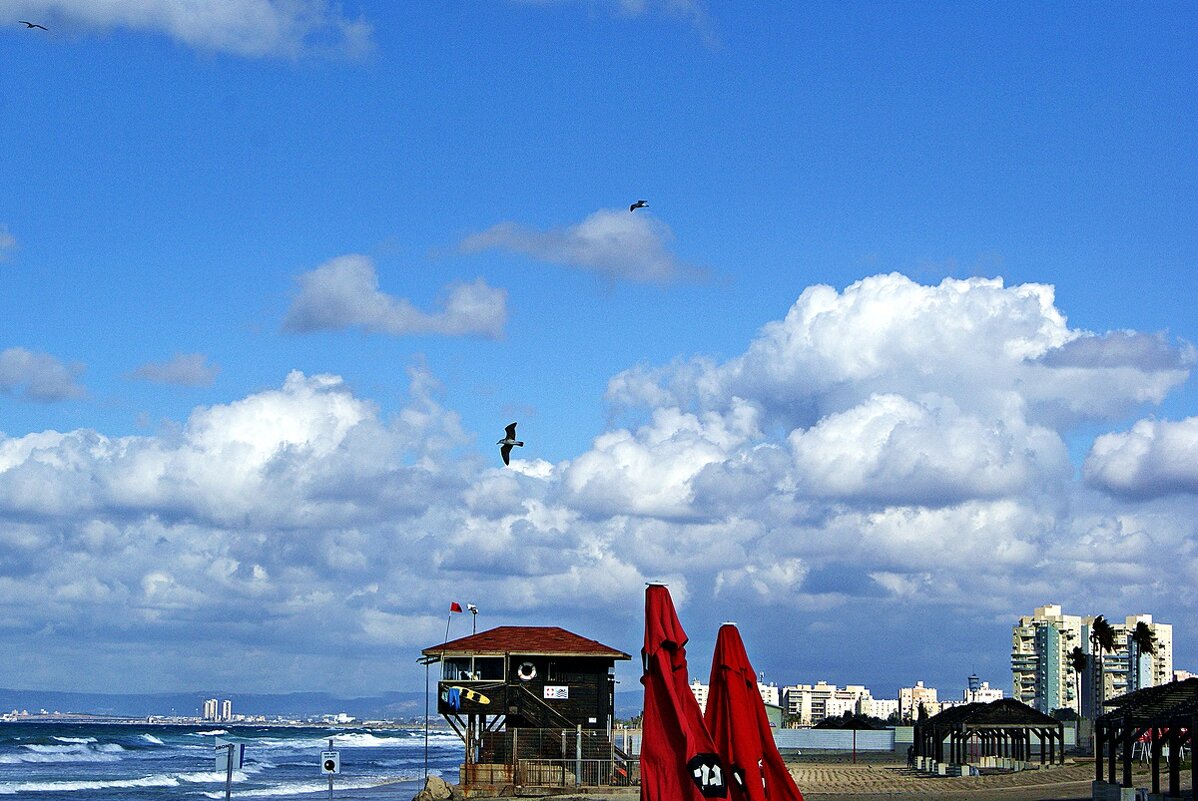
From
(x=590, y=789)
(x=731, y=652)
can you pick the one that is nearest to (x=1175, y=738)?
(x=731, y=652)

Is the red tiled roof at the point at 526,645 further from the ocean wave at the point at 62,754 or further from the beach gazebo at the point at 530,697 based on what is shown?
the ocean wave at the point at 62,754

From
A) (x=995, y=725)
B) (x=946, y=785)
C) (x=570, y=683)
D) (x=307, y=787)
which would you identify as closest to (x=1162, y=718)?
(x=946, y=785)

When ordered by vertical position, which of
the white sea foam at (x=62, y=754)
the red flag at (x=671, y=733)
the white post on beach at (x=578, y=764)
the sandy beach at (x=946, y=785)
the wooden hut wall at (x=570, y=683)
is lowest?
the white sea foam at (x=62, y=754)

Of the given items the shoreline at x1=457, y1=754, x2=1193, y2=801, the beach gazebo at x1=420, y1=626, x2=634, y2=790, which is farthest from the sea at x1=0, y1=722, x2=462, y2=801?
the shoreline at x1=457, y1=754, x2=1193, y2=801

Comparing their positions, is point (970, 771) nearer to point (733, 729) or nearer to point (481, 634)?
point (481, 634)

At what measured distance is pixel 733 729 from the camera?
19.0 metres

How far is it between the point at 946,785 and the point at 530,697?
1388cm

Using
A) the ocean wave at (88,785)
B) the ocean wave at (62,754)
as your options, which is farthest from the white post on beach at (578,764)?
the ocean wave at (62,754)

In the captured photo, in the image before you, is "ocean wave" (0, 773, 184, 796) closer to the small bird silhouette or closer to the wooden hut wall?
the wooden hut wall

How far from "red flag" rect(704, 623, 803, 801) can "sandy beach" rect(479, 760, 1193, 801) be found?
1532 centimetres

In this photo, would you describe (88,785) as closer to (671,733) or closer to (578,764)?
(578,764)

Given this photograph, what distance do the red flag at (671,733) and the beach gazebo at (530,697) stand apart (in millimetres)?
26470

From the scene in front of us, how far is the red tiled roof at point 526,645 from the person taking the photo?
46.2 m

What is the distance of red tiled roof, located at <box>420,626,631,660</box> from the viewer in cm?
4622
